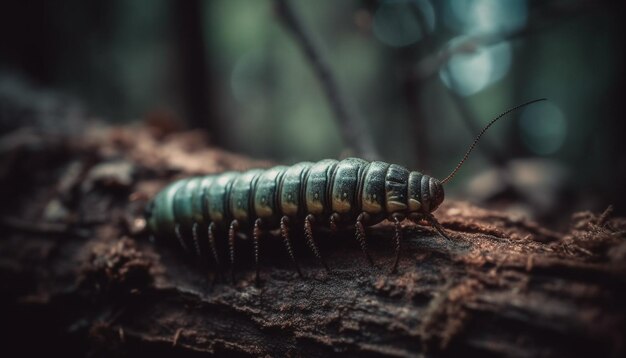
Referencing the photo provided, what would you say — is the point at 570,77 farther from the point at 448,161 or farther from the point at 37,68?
the point at 37,68

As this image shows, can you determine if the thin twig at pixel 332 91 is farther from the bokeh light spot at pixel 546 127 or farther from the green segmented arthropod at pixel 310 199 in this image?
the bokeh light spot at pixel 546 127

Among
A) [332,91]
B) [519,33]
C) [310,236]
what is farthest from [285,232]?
[519,33]

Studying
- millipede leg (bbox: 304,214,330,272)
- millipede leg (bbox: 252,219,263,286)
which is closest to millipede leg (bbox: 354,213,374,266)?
millipede leg (bbox: 304,214,330,272)

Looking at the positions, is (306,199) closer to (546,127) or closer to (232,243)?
(232,243)

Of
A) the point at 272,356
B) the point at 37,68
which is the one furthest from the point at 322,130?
the point at 272,356

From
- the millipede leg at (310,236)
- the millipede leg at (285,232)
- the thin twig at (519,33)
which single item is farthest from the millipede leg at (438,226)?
the thin twig at (519,33)
